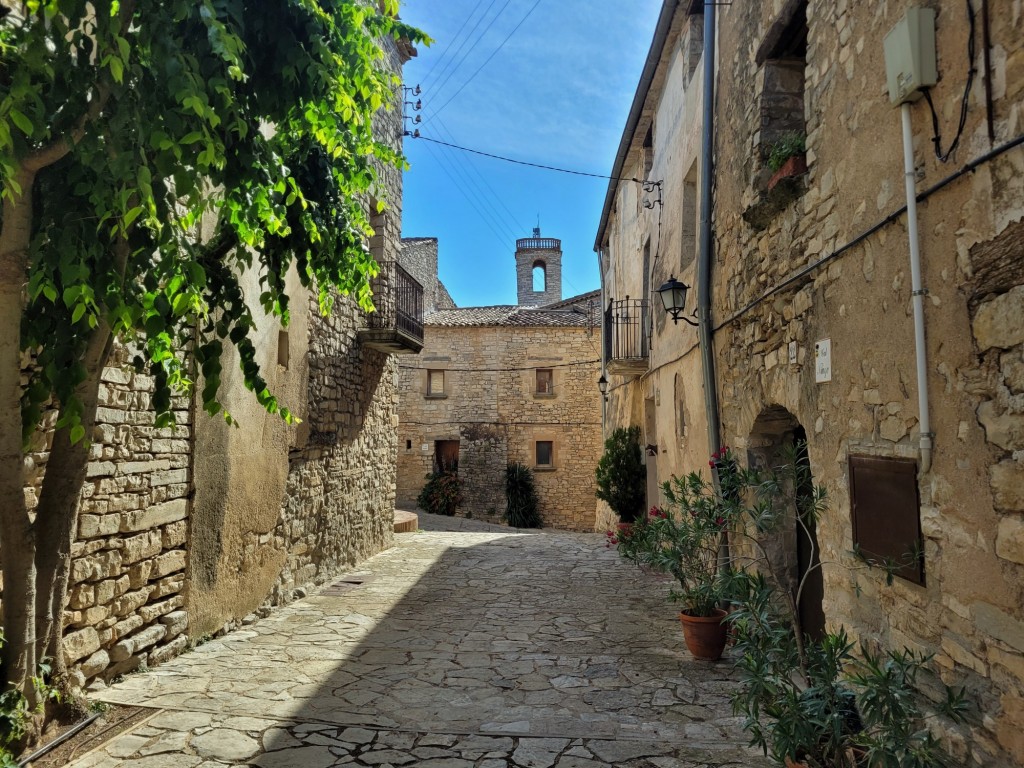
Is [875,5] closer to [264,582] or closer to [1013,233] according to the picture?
[1013,233]

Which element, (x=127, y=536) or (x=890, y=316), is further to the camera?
(x=127, y=536)

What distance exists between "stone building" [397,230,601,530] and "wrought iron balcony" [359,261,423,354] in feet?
38.9

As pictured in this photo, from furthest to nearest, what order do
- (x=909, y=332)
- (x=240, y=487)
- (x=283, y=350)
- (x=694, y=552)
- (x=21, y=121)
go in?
(x=283, y=350) → (x=240, y=487) → (x=694, y=552) → (x=909, y=332) → (x=21, y=121)

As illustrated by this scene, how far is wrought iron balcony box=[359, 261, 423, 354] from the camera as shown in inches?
355

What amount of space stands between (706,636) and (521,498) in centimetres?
1688

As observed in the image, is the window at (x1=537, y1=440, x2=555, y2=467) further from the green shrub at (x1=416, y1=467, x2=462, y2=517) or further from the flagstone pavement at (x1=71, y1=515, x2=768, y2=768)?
the flagstone pavement at (x1=71, y1=515, x2=768, y2=768)

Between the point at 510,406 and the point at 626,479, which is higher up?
the point at 510,406

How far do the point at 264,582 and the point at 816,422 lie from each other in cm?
501

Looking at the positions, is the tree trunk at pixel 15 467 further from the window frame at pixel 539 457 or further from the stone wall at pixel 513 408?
the window frame at pixel 539 457

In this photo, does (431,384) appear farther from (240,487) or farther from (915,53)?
(915,53)

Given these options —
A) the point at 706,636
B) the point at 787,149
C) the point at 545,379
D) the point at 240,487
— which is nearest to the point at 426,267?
the point at 545,379

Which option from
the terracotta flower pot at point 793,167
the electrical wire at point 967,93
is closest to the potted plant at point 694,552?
the terracotta flower pot at point 793,167

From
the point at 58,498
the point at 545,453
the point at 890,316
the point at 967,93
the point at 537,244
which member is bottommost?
the point at 545,453

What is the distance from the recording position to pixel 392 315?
9625 mm
